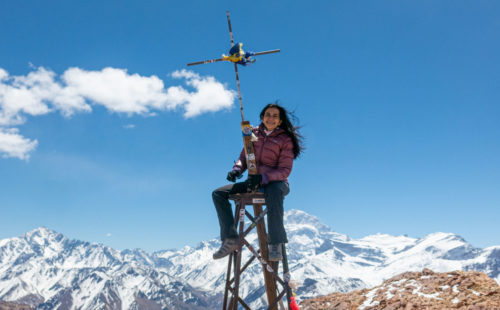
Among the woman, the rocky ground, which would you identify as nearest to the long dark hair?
the woman

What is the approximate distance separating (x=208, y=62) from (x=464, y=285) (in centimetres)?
898

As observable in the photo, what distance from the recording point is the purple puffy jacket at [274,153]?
29.5ft

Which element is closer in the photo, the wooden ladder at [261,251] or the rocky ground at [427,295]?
the wooden ladder at [261,251]

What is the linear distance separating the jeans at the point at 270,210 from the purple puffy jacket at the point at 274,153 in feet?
1.05

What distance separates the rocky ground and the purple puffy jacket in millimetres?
4650

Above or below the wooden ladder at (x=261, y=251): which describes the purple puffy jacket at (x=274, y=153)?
above

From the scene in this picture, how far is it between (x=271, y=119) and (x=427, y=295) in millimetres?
6399

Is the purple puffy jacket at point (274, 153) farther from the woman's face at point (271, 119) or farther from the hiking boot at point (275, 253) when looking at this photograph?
the hiking boot at point (275, 253)

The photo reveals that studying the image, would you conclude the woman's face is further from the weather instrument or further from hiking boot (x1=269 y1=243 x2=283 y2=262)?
hiking boot (x1=269 y1=243 x2=283 y2=262)

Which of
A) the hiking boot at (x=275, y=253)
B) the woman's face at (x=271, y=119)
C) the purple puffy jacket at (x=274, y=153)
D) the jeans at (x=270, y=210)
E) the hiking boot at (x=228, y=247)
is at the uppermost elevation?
the woman's face at (x=271, y=119)

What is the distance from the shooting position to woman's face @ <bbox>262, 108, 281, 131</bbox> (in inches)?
372

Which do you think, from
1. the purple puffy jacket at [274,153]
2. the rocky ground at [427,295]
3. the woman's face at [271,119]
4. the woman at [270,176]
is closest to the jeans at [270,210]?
the woman at [270,176]

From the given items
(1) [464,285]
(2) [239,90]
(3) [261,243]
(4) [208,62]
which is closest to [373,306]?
(1) [464,285]

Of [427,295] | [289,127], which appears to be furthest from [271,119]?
[427,295]
